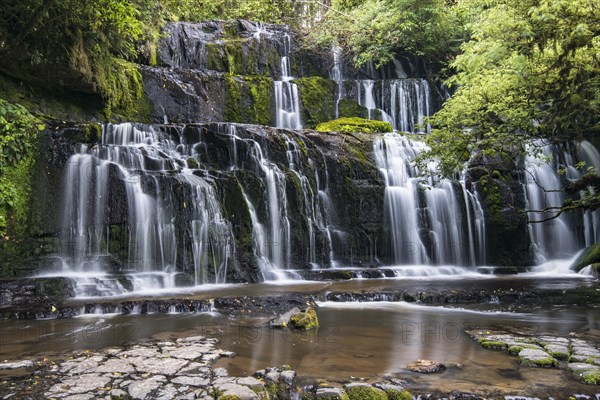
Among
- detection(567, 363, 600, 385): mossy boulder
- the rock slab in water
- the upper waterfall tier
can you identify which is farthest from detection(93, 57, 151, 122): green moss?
detection(567, 363, 600, 385): mossy boulder

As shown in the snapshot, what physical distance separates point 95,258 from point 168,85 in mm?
7925

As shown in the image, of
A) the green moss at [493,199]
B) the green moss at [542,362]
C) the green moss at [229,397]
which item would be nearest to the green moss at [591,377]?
the green moss at [542,362]

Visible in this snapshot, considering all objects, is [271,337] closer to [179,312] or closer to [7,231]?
[179,312]

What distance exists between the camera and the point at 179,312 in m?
7.43

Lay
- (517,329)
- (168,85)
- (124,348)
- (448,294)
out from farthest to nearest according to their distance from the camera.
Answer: (168,85)
(448,294)
(517,329)
(124,348)

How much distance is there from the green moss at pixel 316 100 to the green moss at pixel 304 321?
1331cm

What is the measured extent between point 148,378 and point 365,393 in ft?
5.93

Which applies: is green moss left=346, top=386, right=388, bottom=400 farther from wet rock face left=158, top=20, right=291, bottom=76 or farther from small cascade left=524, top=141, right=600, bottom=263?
wet rock face left=158, top=20, right=291, bottom=76

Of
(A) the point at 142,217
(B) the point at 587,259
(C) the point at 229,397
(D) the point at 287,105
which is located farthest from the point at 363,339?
(D) the point at 287,105

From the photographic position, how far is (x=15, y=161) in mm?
10156

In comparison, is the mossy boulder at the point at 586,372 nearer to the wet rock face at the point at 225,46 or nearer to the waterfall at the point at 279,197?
the waterfall at the point at 279,197

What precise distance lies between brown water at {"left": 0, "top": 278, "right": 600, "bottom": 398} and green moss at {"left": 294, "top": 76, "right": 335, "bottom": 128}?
11.9m

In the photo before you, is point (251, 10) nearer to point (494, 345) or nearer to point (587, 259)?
point (587, 259)

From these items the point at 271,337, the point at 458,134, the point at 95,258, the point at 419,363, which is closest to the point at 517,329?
the point at 419,363
